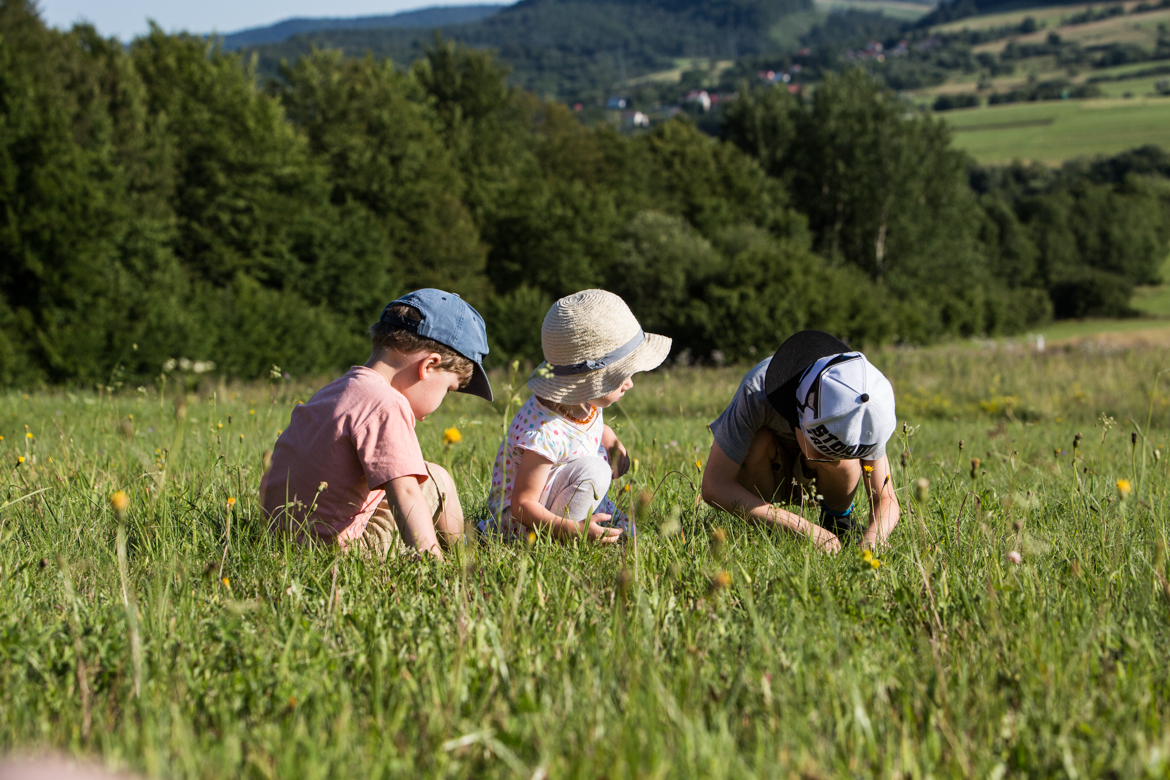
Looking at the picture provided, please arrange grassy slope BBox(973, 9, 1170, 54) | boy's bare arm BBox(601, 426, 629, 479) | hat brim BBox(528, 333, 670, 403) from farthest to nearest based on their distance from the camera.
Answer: grassy slope BBox(973, 9, 1170, 54) → boy's bare arm BBox(601, 426, 629, 479) → hat brim BBox(528, 333, 670, 403)

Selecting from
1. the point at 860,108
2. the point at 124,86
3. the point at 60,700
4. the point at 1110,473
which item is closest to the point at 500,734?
the point at 60,700

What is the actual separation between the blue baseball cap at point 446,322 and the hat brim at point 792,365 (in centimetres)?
98

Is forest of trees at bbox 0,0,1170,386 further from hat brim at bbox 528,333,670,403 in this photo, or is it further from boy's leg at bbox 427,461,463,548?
hat brim at bbox 528,333,670,403

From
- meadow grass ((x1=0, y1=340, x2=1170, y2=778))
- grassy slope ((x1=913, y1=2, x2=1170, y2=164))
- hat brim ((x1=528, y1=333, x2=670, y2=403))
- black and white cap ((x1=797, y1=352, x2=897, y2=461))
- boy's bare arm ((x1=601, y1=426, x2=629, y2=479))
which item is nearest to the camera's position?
meadow grass ((x1=0, y1=340, x2=1170, y2=778))

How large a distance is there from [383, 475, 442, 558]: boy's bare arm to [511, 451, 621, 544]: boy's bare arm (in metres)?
0.37

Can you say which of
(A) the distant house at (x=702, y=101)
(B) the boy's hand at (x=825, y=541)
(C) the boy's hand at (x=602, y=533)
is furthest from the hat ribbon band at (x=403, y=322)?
(A) the distant house at (x=702, y=101)

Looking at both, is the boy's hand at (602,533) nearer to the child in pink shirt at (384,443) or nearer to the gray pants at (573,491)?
the gray pants at (573,491)

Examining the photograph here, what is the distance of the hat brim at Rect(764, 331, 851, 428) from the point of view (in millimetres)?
2910

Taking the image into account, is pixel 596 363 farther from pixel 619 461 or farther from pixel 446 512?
pixel 446 512

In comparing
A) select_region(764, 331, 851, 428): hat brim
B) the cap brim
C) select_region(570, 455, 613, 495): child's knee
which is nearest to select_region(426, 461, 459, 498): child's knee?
the cap brim

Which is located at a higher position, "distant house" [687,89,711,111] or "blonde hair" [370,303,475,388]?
"distant house" [687,89,711,111]

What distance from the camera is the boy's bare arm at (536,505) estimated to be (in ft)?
8.89

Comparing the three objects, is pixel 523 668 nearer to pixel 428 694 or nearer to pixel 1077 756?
pixel 428 694

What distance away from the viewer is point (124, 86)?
26.5m
